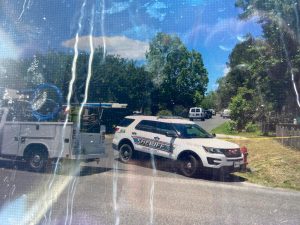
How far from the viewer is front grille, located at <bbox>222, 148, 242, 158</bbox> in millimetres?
6723

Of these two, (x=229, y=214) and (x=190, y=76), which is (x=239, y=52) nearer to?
(x=190, y=76)

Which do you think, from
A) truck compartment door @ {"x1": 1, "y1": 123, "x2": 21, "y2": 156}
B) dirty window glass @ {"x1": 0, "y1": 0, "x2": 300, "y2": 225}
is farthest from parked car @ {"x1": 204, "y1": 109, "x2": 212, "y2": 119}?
truck compartment door @ {"x1": 1, "y1": 123, "x2": 21, "y2": 156}

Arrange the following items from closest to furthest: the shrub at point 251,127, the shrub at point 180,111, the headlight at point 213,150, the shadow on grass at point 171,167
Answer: the shrub at point 180,111 < the headlight at point 213,150 < the shadow on grass at point 171,167 < the shrub at point 251,127

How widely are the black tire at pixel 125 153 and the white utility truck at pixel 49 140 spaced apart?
0.78 meters

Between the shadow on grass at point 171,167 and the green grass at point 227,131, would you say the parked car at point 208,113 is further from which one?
the shadow on grass at point 171,167

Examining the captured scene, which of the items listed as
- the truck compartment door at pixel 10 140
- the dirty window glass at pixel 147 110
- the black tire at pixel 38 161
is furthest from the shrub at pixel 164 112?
the truck compartment door at pixel 10 140

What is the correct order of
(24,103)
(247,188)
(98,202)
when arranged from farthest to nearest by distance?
(24,103) → (247,188) → (98,202)

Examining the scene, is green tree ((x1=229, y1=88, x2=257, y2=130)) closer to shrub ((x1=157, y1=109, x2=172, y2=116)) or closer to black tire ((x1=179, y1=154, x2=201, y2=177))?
black tire ((x1=179, y1=154, x2=201, y2=177))

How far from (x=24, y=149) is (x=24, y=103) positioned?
1164 millimetres

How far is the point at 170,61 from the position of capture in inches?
238

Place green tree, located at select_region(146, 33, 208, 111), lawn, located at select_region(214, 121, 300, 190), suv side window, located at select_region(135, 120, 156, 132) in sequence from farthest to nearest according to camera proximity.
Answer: suv side window, located at select_region(135, 120, 156, 132) < lawn, located at select_region(214, 121, 300, 190) < green tree, located at select_region(146, 33, 208, 111)

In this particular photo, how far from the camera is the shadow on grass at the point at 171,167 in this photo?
680cm

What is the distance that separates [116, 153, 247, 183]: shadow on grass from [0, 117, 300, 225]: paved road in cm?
6

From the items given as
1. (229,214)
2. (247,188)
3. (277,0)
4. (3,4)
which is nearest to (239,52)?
(277,0)
